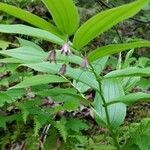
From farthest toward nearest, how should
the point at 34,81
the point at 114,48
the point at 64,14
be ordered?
the point at 34,81
the point at 114,48
the point at 64,14

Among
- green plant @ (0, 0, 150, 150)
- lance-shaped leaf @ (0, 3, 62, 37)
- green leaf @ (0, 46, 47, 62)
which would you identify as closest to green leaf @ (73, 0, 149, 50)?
green plant @ (0, 0, 150, 150)

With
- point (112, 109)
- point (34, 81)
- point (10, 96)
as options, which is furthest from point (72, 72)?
point (10, 96)

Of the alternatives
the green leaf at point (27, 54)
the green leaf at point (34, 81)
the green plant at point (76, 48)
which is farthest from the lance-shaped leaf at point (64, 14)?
the green leaf at point (34, 81)

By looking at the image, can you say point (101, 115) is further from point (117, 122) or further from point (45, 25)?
point (45, 25)

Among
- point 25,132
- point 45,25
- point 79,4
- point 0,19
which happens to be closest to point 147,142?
point 45,25

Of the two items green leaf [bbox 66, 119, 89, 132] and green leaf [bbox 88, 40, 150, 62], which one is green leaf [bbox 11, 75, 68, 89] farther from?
green leaf [bbox 66, 119, 89, 132]

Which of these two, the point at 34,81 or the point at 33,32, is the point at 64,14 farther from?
the point at 34,81

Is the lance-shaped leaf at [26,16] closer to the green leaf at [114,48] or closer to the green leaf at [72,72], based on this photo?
the green leaf at [114,48]
